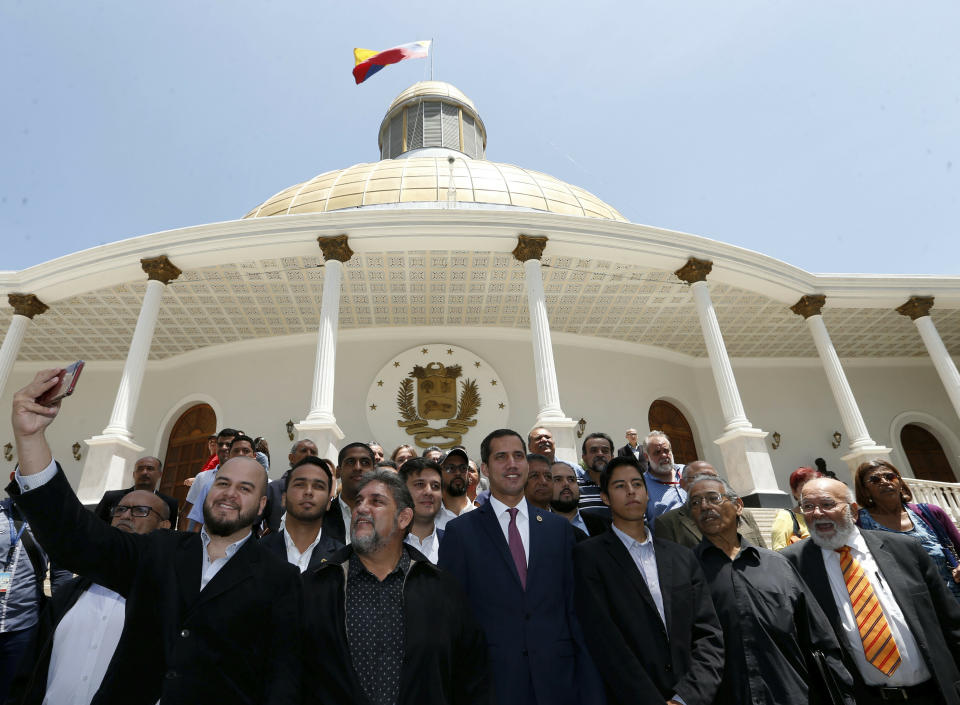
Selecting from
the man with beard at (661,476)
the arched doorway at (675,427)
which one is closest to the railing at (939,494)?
the arched doorway at (675,427)

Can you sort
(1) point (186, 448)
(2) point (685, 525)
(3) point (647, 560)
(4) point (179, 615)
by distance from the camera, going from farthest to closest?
(1) point (186, 448) < (2) point (685, 525) < (3) point (647, 560) < (4) point (179, 615)

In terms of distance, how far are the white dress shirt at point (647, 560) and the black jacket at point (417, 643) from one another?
36.7 inches

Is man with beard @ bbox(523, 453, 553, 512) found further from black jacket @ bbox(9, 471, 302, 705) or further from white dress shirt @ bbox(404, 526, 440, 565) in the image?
black jacket @ bbox(9, 471, 302, 705)

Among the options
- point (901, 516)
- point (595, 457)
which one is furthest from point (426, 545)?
point (901, 516)

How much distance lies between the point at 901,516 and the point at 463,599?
115 inches

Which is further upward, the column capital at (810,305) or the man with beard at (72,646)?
the column capital at (810,305)

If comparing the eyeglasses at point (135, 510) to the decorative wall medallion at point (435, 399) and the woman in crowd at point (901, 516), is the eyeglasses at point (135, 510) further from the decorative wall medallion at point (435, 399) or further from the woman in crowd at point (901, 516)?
the decorative wall medallion at point (435, 399)

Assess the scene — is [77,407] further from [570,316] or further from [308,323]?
[570,316]

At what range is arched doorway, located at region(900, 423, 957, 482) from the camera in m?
15.6

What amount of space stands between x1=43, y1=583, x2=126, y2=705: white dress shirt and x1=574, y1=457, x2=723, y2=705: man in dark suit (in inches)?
85.2

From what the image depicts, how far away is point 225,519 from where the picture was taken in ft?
7.48

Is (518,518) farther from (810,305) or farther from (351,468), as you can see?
(810,305)

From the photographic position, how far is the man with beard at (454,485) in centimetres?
428

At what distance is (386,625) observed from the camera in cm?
219
